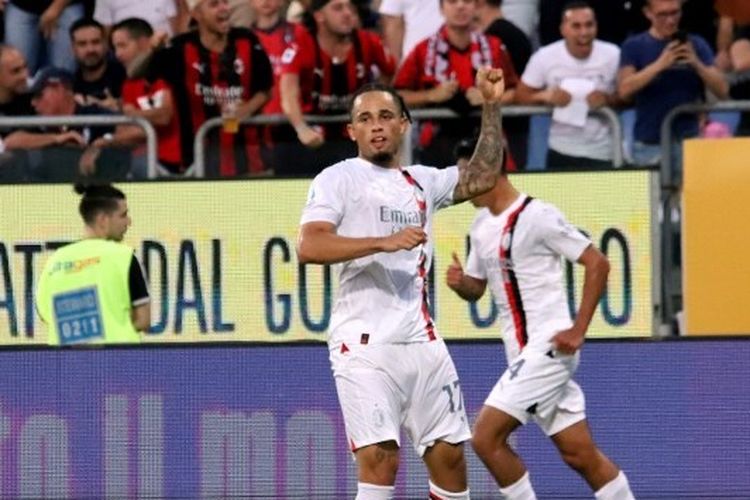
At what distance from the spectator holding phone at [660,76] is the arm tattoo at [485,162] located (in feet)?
14.2

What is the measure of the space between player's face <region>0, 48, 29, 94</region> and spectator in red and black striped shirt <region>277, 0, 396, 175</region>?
1892mm

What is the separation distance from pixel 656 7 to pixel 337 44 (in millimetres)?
2222

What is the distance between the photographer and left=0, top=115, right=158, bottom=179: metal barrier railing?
13.4 m

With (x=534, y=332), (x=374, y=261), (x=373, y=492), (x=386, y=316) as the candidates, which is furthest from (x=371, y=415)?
(x=534, y=332)

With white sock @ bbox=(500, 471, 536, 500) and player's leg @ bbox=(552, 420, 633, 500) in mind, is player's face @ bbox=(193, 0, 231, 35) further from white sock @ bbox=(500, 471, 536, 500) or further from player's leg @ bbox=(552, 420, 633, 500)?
white sock @ bbox=(500, 471, 536, 500)

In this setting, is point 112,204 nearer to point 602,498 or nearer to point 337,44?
point 337,44

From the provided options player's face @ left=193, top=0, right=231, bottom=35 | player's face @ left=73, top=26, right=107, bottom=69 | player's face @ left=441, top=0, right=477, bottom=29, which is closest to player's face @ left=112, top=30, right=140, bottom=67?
player's face @ left=73, top=26, right=107, bottom=69

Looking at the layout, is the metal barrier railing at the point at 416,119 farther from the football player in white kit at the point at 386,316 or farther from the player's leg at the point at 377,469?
the player's leg at the point at 377,469

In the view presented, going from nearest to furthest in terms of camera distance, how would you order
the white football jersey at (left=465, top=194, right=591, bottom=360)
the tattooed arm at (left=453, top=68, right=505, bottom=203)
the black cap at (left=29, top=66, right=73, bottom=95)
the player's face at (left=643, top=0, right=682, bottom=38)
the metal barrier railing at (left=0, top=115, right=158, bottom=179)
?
the tattooed arm at (left=453, top=68, right=505, bottom=203), the white football jersey at (left=465, top=194, right=591, bottom=360), the metal barrier railing at (left=0, top=115, right=158, bottom=179), the player's face at (left=643, top=0, right=682, bottom=38), the black cap at (left=29, top=66, right=73, bottom=95)

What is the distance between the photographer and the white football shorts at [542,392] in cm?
1077

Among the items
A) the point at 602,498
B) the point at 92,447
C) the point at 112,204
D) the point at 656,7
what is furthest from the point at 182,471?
the point at 656,7

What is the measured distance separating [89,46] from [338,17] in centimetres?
190

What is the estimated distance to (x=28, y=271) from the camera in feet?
42.5

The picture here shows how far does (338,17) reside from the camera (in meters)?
13.6
